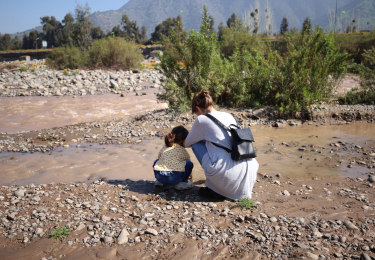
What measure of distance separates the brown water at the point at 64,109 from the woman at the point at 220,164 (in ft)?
22.7

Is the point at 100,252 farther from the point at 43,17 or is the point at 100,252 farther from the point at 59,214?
the point at 43,17

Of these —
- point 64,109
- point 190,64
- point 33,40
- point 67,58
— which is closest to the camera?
point 190,64

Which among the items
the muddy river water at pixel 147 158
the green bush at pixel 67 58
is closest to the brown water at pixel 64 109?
the muddy river water at pixel 147 158

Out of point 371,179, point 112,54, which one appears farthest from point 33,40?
point 371,179

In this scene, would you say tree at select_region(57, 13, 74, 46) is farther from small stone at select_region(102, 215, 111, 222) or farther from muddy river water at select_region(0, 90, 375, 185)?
small stone at select_region(102, 215, 111, 222)

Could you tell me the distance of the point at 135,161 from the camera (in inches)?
213

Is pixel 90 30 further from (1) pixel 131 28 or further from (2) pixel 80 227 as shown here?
(2) pixel 80 227

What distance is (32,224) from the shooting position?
3.08 metres

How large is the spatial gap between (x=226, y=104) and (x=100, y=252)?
6769mm

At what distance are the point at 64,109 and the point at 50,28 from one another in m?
65.6

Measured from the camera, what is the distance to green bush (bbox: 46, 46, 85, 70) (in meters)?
23.4

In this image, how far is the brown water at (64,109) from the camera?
9.52 m

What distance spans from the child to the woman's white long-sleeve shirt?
0.44 m

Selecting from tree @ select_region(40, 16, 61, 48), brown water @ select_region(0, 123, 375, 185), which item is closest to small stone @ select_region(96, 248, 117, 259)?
brown water @ select_region(0, 123, 375, 185)
